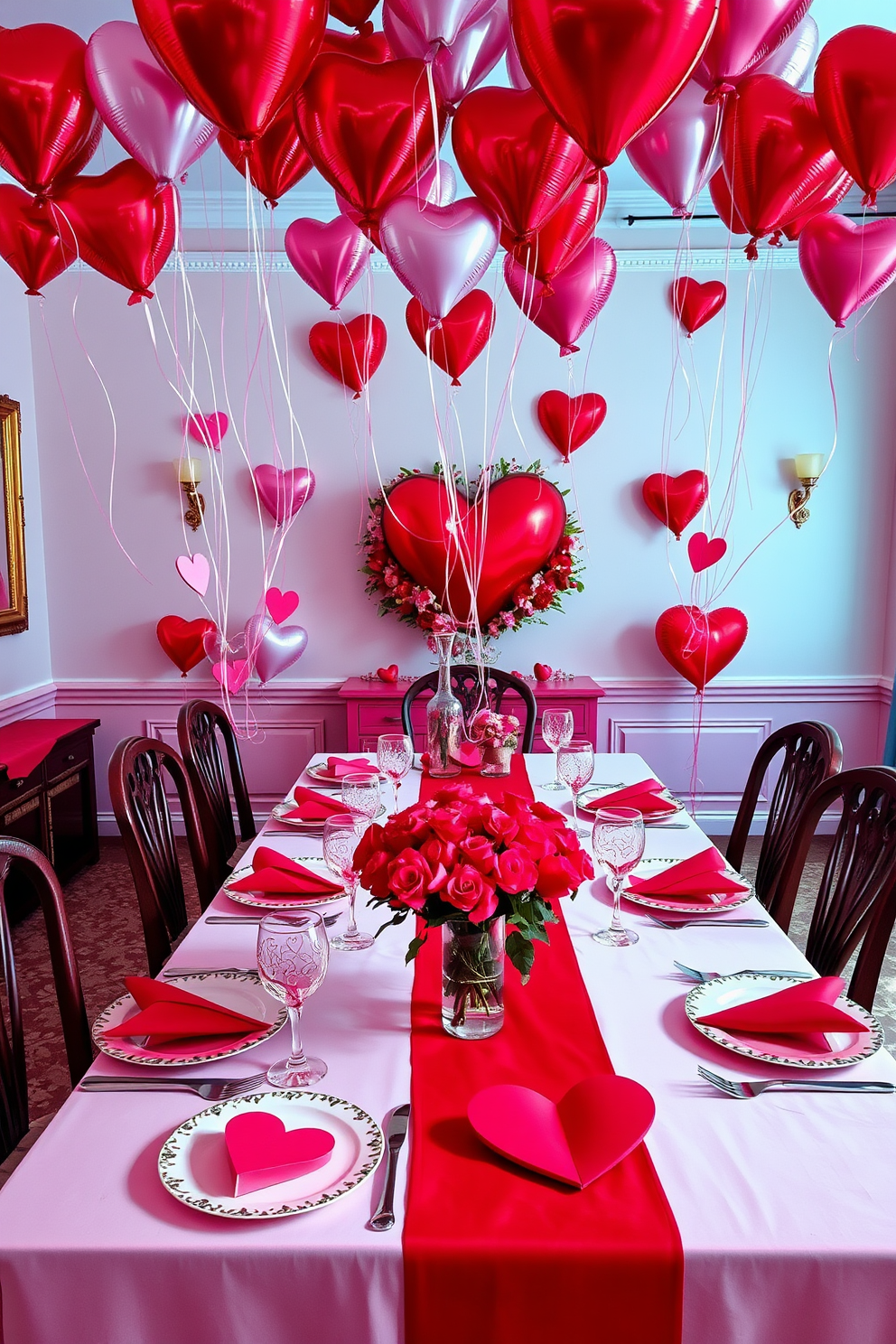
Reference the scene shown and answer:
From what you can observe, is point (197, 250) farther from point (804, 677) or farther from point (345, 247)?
point (804, 677)

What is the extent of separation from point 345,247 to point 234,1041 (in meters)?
1.83

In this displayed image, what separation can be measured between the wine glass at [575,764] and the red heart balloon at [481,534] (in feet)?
5.96

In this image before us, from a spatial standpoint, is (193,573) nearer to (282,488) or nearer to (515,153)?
(282,488)

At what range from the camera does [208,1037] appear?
1200 millimetres

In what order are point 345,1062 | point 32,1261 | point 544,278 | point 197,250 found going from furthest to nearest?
point 197,250, point 544,278, point 345,1062, point 32,1261

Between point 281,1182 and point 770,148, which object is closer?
point 281,1182

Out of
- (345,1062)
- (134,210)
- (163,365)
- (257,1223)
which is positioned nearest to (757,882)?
(345,1062)

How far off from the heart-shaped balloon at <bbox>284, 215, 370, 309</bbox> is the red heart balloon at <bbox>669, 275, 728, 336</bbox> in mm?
2043

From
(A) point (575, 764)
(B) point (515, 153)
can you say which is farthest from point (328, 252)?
(A) point (575, 764)

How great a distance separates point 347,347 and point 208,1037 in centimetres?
328

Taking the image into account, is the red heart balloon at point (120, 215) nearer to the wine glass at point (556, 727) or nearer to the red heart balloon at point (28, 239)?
the red heart balloon at point (28, 239)

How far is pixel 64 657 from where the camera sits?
434 centimetres

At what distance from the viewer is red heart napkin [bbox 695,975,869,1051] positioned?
1170 mm

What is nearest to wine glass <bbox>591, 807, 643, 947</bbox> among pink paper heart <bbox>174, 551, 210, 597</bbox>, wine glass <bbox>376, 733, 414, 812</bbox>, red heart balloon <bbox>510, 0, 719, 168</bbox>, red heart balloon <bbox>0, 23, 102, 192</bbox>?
wine glass <bbox>376, 733, 414, 812</bbox>
